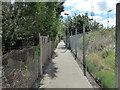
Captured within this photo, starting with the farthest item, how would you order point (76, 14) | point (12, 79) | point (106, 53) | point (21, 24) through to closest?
point (76, 14) → point (106, 53) → point (21, 24) → point (12, 79)

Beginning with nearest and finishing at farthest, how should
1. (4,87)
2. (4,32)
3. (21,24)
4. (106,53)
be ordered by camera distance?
(4,87), (4,32), (21,24), (106,53)

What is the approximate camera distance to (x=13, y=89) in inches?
121

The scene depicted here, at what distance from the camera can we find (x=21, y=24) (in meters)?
4.96

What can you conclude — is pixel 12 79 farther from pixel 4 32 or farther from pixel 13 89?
pixel 4 32

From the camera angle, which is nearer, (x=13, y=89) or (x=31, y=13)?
(x=13, y=89)

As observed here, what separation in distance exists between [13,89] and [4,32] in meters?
2.02

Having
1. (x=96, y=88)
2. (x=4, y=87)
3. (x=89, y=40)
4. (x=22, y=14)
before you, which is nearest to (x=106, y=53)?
(x=96, y=88)

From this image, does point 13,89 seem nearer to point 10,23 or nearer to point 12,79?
point 12,79

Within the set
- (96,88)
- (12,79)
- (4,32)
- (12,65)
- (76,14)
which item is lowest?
(96,88)

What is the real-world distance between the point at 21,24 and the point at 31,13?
1.58 feet

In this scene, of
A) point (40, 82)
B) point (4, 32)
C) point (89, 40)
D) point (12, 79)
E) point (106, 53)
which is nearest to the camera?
point (12, 79)

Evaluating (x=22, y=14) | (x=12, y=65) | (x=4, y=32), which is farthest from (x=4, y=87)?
(x=22, y=14)

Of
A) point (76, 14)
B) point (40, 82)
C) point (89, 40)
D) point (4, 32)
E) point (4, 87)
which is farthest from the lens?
point (76, 14)

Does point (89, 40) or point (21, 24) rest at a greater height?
point (21, 24)
